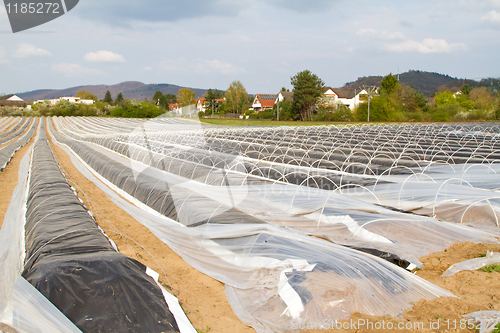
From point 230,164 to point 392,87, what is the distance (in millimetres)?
54551

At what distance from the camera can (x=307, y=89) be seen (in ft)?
173

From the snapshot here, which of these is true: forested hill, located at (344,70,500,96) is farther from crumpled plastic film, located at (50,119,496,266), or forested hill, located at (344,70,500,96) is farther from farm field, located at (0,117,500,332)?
crumpled plastic film, located at (50,119,496,266)

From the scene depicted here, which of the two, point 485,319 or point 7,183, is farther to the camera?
point 7,183

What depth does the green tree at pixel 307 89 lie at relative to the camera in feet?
173

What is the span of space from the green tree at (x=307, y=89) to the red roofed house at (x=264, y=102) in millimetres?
24005

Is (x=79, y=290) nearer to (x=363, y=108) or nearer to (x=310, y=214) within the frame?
(x=310, y=214)

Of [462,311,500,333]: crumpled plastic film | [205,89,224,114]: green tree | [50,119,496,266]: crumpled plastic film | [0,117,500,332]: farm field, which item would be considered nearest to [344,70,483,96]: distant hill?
[205,89,224,114]: green tree

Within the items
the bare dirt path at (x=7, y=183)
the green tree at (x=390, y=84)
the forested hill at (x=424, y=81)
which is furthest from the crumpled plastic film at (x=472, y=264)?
the forested hill at (x=424, y=81)

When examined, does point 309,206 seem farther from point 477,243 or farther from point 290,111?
point 290,111

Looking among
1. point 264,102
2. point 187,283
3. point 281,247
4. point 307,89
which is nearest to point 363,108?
point 307,89

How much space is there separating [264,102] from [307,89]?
2835cm

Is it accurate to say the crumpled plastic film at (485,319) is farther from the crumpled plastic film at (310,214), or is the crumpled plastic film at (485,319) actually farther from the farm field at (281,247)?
the crumpled plastic film at (310,214)

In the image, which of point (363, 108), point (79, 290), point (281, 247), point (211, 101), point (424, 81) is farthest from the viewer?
point (424, 81)

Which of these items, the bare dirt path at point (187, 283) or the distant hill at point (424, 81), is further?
the distant hill at point (424, 81)
